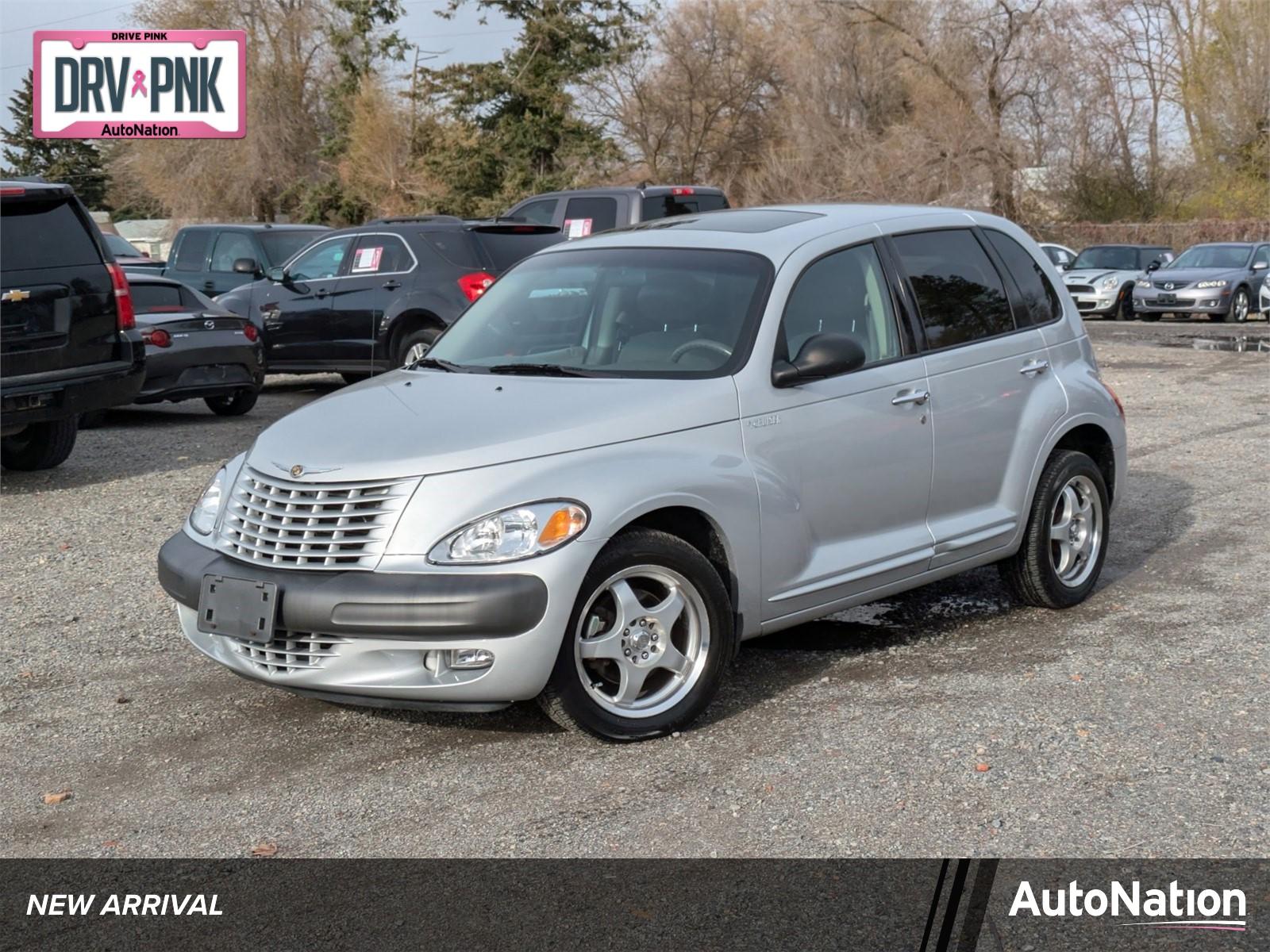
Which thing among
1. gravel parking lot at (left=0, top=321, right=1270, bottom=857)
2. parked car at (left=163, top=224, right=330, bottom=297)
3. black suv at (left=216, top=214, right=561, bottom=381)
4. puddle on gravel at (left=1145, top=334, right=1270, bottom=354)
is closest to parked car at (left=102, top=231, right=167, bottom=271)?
parked car at (left=163, top=224, right=330, bottom=297)

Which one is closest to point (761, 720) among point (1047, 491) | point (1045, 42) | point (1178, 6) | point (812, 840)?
point (812, 840)

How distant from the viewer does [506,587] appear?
4.64m

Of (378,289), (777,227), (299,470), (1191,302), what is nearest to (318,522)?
(299,470)

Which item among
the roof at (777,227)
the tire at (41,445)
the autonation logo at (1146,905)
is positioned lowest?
the tire at (41,445)

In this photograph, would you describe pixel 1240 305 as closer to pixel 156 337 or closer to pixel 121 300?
pixel 156 337

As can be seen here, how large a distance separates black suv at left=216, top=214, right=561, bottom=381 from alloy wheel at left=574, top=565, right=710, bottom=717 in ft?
29.8

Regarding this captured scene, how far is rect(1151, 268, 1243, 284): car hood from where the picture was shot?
88.2 feet

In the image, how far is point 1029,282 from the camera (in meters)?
6.84

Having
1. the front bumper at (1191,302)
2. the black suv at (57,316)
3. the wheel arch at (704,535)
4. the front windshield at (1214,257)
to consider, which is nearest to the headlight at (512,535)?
the wheel arch at (704,535)

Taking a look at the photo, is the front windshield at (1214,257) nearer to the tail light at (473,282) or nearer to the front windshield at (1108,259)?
the front windshield at (1108,259)

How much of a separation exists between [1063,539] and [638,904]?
11.5 feet

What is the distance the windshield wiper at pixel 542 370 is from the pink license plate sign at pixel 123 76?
65.3 feet

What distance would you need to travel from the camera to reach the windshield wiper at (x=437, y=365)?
6.04m

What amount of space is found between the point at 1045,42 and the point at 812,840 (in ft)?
141
